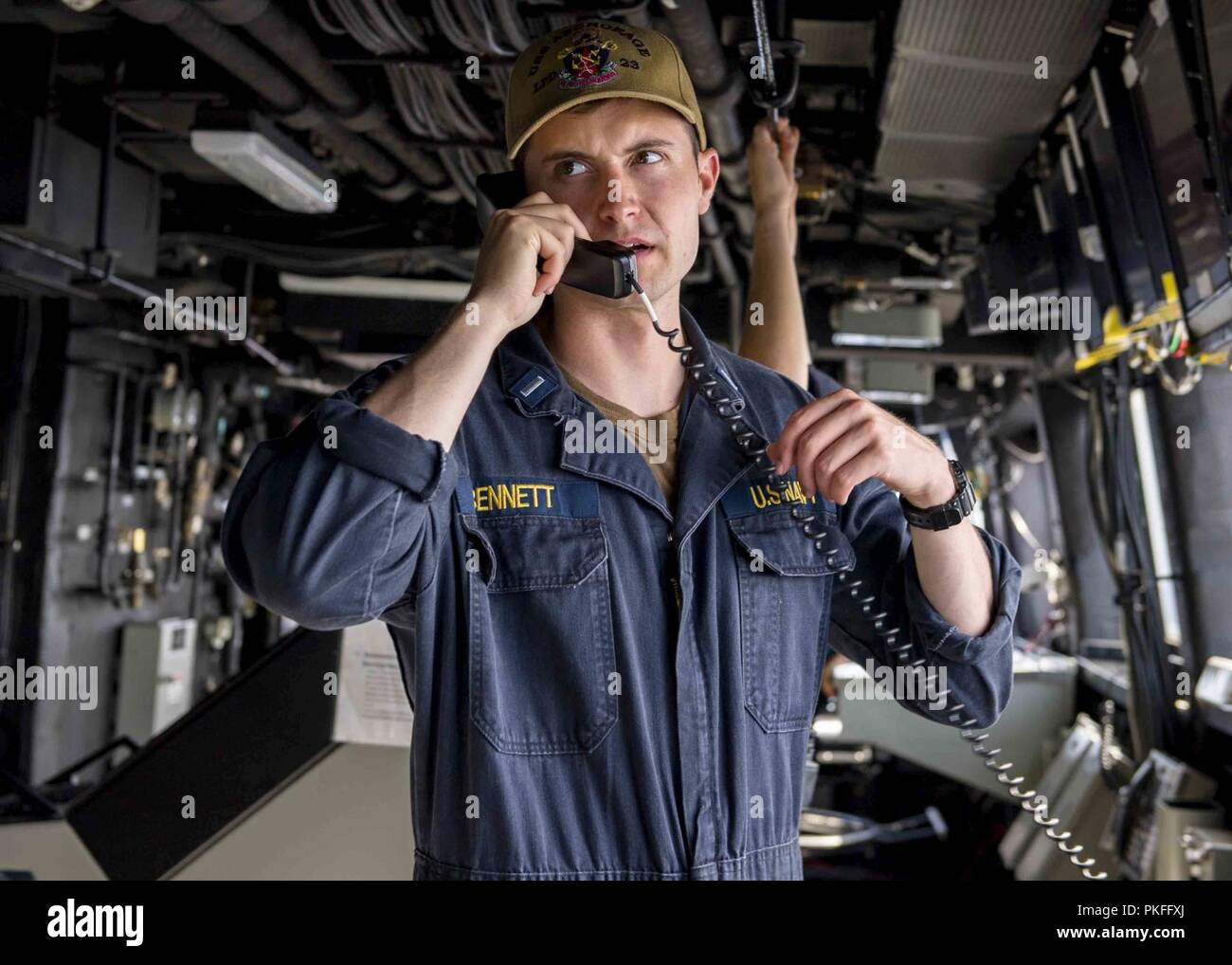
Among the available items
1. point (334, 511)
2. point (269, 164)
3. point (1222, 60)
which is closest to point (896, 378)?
point (269, 164)

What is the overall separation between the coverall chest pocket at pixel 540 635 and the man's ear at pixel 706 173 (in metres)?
0.59

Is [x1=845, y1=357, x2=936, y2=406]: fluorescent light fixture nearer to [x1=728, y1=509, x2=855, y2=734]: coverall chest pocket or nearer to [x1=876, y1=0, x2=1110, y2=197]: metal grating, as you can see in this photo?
[x1=876, y1=0, x2=1110, y2=197]: metal grating

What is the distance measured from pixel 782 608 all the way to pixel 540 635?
1.10 ft

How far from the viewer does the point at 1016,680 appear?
661 cm

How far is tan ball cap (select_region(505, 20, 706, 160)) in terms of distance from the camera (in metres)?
1.64

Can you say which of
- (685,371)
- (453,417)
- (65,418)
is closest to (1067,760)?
(685,371)

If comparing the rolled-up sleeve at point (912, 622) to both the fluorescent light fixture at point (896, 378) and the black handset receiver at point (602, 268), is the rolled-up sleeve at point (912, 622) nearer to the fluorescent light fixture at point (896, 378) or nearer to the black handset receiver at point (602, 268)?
the black handset receiver at point (602, 268)

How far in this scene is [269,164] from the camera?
12.7 feet

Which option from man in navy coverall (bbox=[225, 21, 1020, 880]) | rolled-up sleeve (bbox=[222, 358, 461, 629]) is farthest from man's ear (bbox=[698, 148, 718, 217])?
rolled-up sleeve (bbox=[222, 358, 461, 629])

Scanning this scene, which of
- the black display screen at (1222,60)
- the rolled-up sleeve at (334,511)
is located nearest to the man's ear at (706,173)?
the rolled-up sleeve at (334,511)

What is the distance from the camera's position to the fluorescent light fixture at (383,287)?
569 centimetres

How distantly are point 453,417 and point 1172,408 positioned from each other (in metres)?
3.83

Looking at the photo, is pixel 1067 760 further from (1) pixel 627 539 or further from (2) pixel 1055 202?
(1) pixel 627 539

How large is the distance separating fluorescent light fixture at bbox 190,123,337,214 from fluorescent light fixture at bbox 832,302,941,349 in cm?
270
